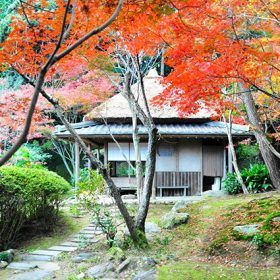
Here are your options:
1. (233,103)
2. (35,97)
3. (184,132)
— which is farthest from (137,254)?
(184,132)

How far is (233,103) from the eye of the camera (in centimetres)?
1066

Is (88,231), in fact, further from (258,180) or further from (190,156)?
(258,180)

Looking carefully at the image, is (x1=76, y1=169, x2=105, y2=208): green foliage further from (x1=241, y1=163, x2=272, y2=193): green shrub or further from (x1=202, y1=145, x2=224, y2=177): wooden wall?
(x1=202, y1=145, x2=224, y2=177): wooden wall

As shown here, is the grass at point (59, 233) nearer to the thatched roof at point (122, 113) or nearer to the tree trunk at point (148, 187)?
the tree trunk at point (148, 187)

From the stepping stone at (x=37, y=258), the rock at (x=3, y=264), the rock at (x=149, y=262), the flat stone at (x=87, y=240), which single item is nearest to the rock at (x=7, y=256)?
the rock at (x=3, y=264)

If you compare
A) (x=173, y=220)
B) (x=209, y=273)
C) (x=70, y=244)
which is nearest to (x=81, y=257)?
(x=70, y=244)

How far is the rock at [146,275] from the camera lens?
16.8 ft

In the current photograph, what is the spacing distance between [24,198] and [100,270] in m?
2.97

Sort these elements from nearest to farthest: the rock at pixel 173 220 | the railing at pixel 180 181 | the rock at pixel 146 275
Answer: the rock at pixel 146 275 → the rock at pixel 173 220 → the railing at pixel 180 181

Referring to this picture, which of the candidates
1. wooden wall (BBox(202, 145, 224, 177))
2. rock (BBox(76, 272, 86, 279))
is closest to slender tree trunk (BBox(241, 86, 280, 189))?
wooden wall (BBox(202, 145, 224, 177))

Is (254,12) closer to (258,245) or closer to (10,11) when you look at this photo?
(258,245)

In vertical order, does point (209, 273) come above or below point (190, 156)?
below

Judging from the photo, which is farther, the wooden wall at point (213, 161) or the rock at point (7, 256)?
the wooden wall at point (213, 161)

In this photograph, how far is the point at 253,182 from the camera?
12.0 m
